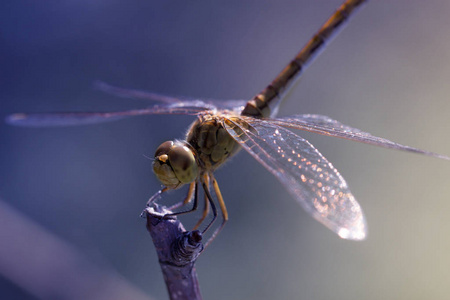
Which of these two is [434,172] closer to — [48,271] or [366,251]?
[366,251]

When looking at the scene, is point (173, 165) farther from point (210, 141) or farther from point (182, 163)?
point (210, 141)

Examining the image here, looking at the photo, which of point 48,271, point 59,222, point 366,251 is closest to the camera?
point 48,271

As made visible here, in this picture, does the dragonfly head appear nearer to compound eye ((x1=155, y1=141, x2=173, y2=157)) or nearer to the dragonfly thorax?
compound eye ((x1=155, y1=141, x2=173, y2=157))

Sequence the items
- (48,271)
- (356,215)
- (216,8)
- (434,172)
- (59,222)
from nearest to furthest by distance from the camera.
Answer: (356,215), (48,271), (434,172), (59,222), (216,8)

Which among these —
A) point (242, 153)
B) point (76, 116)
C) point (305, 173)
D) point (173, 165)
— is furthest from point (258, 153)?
point (242, 153)

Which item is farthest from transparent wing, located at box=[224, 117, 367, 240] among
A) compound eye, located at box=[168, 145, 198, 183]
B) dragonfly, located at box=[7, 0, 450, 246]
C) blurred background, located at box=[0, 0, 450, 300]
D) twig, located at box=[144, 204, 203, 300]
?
blurred background, located at box=[0, 0, 450, 300]

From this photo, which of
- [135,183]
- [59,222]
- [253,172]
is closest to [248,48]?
[253,172]
